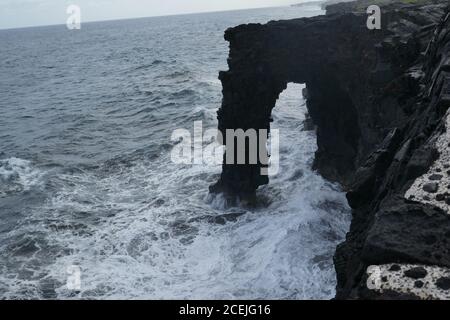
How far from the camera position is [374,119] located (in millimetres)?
19688

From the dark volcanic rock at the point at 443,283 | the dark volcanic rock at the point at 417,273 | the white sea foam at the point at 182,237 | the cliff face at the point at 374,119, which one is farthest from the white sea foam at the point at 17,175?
the dark volcanic rock at the point at 443,283

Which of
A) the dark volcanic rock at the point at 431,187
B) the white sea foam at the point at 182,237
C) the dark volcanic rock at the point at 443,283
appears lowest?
the white sea foam at the point at 182,237

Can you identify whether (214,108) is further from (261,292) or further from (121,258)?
(261,292)

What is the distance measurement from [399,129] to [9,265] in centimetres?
1805

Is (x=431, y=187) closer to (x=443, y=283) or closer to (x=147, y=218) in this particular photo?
(x=443, y=283)

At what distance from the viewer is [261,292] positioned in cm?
1728

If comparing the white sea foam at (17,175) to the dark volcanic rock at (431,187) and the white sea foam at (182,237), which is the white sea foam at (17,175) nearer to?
the white sea foam at (182,237)

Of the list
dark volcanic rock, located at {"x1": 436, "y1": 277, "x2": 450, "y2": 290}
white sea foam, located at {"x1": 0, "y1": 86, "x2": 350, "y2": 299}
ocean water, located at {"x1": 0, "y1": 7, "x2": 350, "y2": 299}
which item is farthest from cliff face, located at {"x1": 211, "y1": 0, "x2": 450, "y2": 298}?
ocean water, located at {"x1": 0, "y1": 7, "x2": 350, "y2": 299}

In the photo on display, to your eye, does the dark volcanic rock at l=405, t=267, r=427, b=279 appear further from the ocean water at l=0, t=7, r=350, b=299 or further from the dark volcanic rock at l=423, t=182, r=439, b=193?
the ocean water at l=0, t=7, r=350, b=299

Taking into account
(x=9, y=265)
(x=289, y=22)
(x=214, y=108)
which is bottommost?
(x=9, y=265)

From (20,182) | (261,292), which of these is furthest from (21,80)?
(261,292)

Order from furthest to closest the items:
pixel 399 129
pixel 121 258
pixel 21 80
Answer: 1. pixel 21 80
2. pixel 121 258
3. pixel 399 129

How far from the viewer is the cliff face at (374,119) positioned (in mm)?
7266

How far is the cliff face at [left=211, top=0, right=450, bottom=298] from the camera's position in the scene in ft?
23.8
